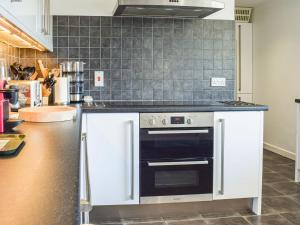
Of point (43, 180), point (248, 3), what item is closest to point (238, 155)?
point (43, 180)

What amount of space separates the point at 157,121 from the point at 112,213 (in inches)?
32.1

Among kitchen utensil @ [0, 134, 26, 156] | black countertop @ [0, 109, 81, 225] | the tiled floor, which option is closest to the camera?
black countertop @ [0, 109, 81, 225]

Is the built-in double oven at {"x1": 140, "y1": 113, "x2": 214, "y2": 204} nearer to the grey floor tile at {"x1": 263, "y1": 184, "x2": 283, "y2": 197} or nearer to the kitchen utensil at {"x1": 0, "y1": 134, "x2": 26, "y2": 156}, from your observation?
the grey floor tile at {"x1": 263, "y1": 184, "x2": 283, "y2": 197}

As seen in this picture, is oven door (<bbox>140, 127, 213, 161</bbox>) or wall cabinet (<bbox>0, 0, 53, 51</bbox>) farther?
oven door (<bbox>140, 127, 213, 161</bbox>)

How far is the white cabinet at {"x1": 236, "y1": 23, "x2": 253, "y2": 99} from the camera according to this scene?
612 cm

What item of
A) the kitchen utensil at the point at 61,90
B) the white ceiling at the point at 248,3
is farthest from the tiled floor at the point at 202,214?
the white ceiling at the point at 248,3

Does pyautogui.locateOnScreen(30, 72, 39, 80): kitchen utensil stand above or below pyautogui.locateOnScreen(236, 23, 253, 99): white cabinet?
below

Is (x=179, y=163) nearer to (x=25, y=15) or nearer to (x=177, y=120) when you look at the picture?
(x=177, y=120)

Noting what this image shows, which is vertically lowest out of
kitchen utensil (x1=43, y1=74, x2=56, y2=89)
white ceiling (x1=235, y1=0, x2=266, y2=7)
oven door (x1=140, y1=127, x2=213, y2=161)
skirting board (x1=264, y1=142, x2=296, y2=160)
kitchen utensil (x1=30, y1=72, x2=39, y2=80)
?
skirting board (x1=264, y1=142, x2=296, y2=160)

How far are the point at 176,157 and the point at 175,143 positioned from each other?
0.11m

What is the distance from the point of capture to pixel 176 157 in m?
2.93

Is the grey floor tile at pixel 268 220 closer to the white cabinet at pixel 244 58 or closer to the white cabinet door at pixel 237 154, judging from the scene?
the white cabinet door at pixel 237 154

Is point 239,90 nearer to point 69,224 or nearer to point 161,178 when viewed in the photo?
point 161,178

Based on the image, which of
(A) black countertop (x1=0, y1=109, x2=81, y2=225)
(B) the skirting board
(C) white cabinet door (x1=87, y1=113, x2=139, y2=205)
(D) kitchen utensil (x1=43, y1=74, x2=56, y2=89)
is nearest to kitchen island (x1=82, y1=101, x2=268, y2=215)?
(C) white cabinet door (x1=87, y1=113, x2=139, y2=205)
